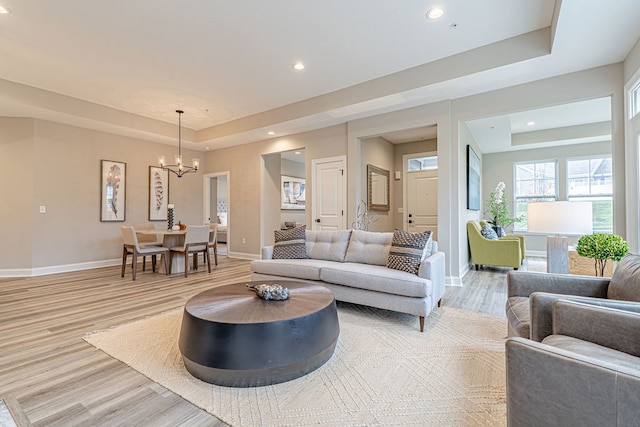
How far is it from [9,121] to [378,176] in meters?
6.59

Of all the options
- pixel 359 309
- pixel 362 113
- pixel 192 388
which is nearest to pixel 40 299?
pixel 192 388

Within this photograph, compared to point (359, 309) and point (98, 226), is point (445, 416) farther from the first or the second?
point (98, 226)

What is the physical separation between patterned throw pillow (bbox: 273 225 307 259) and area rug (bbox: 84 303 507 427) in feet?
4.21

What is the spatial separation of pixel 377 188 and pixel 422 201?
3.66 ft

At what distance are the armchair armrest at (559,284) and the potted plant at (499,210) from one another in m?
5.37

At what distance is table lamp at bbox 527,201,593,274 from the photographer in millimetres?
2611

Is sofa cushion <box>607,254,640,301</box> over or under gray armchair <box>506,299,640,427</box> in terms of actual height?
over

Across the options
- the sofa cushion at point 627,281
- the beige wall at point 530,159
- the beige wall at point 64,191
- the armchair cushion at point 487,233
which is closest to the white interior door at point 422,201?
the armchair cushion at point 487,233

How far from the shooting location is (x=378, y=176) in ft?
20.4

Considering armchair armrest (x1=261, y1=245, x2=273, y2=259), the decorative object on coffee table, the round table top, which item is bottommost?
the round table top

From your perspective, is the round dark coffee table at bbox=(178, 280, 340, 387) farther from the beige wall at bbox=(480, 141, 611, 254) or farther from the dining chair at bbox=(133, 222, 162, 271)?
the beige wall at bbox=(480, 141, 611, 254)

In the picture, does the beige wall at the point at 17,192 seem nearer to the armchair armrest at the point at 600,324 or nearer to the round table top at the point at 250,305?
the round table top at the point at 250,305

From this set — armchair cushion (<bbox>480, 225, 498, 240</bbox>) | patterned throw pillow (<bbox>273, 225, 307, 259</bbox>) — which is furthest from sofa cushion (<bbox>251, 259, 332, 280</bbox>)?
armchair cushion (<bbox>480, 225, 498, 240</bbox>)

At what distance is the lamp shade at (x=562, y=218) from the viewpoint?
2.60 m
